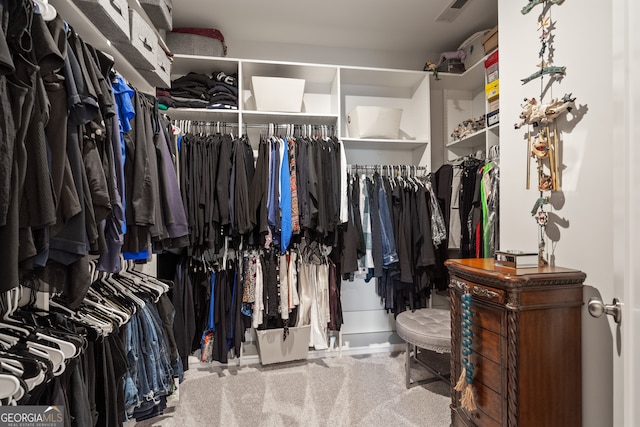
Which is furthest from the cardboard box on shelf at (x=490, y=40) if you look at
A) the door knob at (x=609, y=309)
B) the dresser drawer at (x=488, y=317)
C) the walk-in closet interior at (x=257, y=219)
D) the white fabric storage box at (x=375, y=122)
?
the door knob at (x=609, y=309)

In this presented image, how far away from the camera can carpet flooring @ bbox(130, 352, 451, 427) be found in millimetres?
1890

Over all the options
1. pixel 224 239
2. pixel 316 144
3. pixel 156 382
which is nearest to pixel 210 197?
pixel 224 239

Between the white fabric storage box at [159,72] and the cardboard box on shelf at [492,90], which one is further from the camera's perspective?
the cardboard box on shelf at [492,90]

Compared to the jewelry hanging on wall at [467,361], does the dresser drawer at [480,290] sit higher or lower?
higher

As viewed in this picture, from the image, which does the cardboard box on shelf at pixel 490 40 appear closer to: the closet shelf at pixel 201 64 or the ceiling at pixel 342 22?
the ceiling at pixel 342 22

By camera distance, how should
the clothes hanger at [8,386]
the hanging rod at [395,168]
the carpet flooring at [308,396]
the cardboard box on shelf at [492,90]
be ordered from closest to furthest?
the clothes hanger at [8,386] → the carpet flooring at [308,396] → the cardboard box on shelf at [492,90] → the hanging rod at [395,168]

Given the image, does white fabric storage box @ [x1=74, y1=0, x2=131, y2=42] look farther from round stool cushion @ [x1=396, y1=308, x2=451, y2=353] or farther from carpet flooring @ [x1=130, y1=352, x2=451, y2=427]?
round stool cushion @ [x1=396, y1=308, x2=451, y2=353]

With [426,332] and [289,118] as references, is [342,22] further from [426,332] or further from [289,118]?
[426,332]

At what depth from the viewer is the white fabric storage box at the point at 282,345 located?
250 cm

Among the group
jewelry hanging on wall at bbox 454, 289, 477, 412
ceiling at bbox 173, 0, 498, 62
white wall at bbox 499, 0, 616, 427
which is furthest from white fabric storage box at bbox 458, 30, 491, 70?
jewelry hanging on wall at bbox 454, 289, 477, 412

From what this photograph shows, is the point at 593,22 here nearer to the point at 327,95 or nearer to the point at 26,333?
the point at 327,95

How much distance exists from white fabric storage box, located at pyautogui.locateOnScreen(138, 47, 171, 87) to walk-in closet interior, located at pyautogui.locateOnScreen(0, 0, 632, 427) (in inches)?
0.8

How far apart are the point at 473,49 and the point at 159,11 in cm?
245

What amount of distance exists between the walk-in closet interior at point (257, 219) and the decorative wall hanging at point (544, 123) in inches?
3.7
